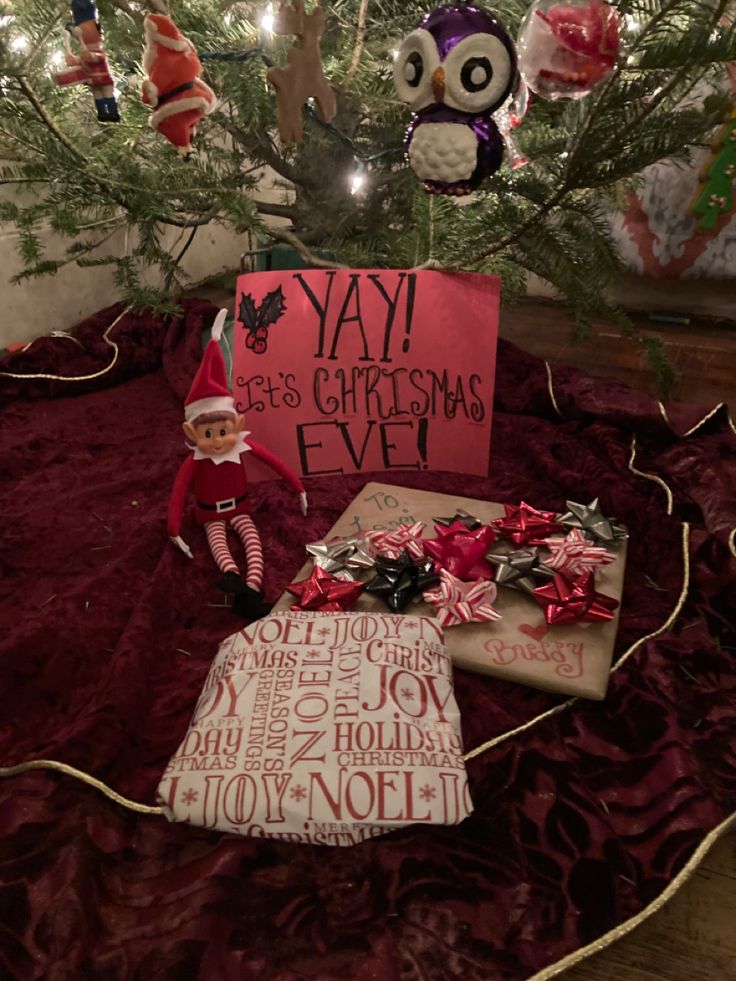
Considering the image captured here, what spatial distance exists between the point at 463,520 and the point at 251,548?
26 cm

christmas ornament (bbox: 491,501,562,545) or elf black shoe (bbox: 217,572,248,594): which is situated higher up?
christmas ornament (bbox: 491,501,562,545)

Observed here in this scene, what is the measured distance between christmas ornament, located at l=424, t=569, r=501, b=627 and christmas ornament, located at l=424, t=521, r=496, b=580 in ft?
0.07

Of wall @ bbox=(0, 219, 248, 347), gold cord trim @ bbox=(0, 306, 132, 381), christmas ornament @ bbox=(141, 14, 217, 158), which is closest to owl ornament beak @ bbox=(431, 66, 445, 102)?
christmas ornament @ bbox=(141, 14, 217, 158)

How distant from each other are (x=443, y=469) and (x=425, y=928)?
Result: 0.61 metres

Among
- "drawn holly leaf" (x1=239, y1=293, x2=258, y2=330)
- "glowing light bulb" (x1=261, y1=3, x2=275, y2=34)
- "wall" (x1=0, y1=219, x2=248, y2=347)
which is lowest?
"wall" (x1=0, y1=219, x2=248, y2=347)

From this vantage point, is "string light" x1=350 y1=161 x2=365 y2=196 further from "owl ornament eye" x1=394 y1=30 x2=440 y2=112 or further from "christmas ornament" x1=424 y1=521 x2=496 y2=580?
"christmas ornament" x1=424 y1=521 x2=496 y2=580

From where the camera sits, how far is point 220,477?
81 cm

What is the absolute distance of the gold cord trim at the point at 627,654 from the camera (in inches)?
23.1

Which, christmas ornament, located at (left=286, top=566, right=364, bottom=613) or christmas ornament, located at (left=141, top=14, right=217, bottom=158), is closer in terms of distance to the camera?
christmas ornament, located at (left=141, top=14, right=217, bottom=158)

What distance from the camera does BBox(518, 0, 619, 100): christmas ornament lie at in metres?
0.55

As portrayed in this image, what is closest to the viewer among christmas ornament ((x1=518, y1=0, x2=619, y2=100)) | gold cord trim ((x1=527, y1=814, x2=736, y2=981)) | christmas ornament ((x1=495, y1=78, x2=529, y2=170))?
gold cord trim ((x1=527, y1=814, x2=736, y2=981))

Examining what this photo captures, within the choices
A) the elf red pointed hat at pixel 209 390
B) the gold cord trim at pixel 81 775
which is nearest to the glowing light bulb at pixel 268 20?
the elf red pointed hat at pixel 209 390

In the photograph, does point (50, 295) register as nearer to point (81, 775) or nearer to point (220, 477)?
point (220, 477)

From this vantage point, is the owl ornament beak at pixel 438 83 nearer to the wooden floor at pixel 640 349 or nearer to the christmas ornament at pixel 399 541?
the christmas ornament at pixel 399 541
